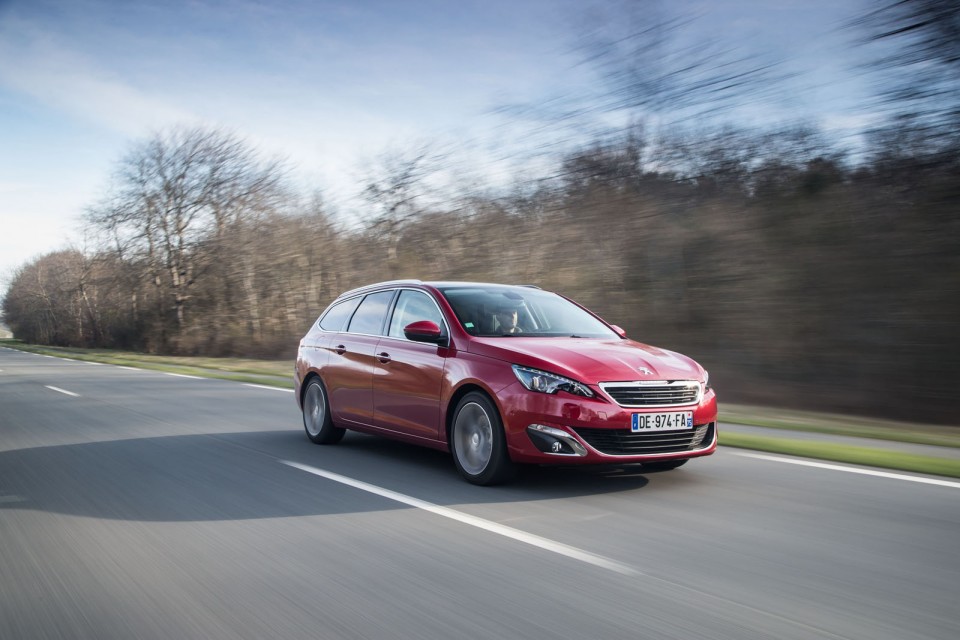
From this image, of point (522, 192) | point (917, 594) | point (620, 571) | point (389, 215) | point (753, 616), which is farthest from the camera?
point (389, 215)

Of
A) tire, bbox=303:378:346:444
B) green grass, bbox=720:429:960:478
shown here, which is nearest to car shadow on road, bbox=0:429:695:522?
tire, bbox=303:378:346:444

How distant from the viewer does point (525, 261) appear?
2059cm

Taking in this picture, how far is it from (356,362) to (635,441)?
123 inches

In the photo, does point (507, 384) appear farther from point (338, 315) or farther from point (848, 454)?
point (848, 454)

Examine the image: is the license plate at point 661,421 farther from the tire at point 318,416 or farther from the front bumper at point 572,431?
the tire at point 318,416

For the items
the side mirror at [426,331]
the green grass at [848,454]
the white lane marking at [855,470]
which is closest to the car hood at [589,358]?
the side mirror at [426,331]

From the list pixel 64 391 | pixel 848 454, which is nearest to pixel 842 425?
pixel 848 454

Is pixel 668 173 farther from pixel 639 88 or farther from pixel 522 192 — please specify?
pixel 522 192

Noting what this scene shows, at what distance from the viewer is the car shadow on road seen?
19.1 ft

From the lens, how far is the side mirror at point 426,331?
6770mm

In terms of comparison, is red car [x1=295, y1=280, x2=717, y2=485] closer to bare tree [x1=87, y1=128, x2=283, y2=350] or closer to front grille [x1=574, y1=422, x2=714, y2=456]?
front grille [x1=574, y1=422, x2=714, y2=456]

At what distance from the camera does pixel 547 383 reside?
5.95 meters

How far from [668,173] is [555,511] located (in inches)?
514

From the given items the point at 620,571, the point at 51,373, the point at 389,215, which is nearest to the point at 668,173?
the point at 389,215
